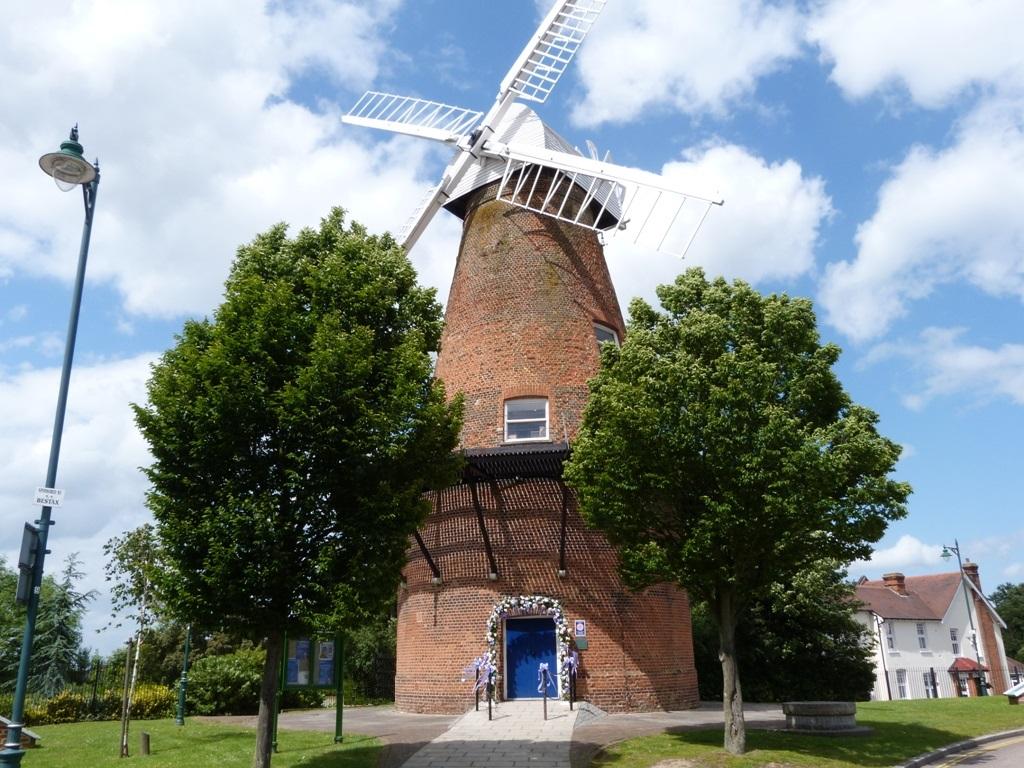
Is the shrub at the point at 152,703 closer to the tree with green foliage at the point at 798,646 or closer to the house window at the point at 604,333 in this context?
the house window at the point at 604,333

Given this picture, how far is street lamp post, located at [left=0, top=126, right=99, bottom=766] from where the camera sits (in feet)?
26.8

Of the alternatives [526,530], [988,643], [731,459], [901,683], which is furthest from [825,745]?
[988,643]

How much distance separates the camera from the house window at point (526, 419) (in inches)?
757

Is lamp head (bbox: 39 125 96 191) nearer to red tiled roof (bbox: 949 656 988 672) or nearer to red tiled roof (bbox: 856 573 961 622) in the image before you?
red tiled roof (bbox: 856 573 961 622)

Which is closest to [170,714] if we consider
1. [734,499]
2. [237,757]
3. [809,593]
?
[237,757]

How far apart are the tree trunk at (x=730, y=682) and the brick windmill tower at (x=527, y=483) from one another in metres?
4.55

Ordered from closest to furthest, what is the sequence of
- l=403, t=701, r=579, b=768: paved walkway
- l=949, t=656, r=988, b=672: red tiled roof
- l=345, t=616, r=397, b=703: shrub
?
1. l=403, t=701, r=579, b=768: paved walkway
2. l=345, t=616, r=397, b=703: shrub
3. l=949, t=656, r=988, b=672: red tiled roof

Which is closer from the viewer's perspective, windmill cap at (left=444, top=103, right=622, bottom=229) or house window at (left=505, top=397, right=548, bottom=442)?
house window at (left=505, top=397, right=548, bottom=442)

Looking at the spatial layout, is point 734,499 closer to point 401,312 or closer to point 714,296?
point 714,296

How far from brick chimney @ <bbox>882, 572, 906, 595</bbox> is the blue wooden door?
35.7m

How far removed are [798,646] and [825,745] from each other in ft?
43.0

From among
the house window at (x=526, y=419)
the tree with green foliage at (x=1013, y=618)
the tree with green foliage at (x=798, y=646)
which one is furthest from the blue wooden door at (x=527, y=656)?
the tree with green foliage at (x=1013, y=618)

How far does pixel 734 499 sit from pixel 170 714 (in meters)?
18.2

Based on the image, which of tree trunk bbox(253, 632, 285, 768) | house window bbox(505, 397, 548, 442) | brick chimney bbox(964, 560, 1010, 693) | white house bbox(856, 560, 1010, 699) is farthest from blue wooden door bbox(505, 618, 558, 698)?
brick chimney bbox(964, 560, 1010, 693)
